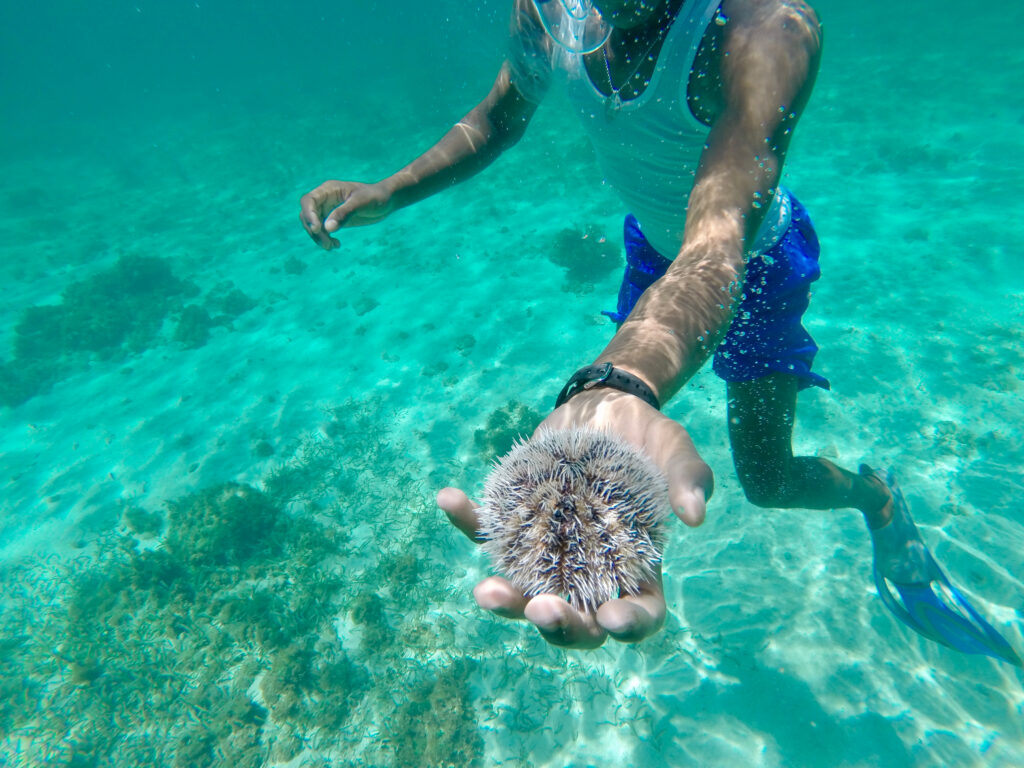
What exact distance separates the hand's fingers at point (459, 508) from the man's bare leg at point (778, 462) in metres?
2.25

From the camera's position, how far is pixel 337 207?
103 inches

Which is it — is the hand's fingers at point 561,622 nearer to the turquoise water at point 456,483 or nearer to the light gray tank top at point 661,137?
the light gray tank top at point 661,137

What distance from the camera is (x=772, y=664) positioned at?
4363mm

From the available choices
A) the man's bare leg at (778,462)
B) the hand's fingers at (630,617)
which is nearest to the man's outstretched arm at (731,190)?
the hand's fingers at (630,617)

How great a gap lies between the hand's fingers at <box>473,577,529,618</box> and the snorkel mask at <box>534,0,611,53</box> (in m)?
2.35

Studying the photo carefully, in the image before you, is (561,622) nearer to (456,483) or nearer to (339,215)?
(339,215)

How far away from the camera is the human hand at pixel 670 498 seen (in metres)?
1.15

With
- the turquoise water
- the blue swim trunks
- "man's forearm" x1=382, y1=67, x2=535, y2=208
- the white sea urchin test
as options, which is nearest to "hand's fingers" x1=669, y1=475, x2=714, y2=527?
the white sea urchin test

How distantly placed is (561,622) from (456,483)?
5479mm

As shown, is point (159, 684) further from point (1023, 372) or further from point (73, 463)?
point (1023, 372)

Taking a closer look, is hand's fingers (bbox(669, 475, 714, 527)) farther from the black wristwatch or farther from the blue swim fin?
the blue swim fin

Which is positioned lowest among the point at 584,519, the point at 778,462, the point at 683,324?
the point at 778,462

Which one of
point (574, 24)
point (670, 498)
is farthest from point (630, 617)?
point (574, 24)

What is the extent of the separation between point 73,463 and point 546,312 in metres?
9.93
